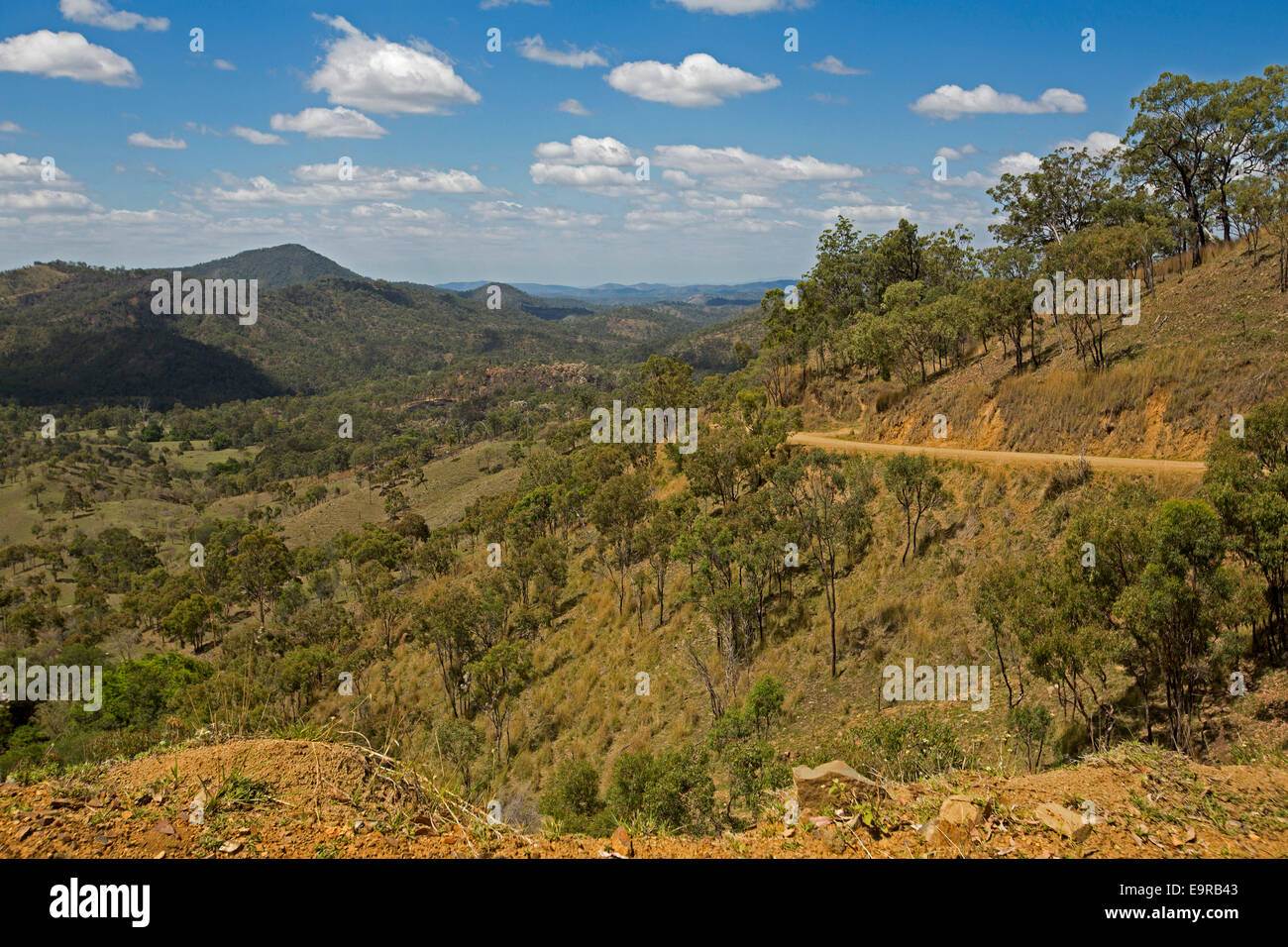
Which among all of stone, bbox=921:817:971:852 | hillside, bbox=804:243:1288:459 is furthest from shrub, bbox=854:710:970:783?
hillside, bbox=804:243:1288:459

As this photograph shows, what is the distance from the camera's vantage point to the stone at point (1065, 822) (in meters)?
5.01

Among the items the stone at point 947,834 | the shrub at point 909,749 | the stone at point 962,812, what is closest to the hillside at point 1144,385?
the shrub at point 909,749

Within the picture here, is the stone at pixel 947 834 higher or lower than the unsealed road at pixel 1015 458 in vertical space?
lower

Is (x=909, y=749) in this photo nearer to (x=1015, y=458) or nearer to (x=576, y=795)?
(x=576, y=795)

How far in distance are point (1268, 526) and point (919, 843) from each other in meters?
9.70

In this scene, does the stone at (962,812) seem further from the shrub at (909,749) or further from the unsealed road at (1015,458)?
the unsealed road at (1015,458)

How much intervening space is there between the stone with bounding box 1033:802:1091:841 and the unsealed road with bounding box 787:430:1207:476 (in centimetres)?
1636

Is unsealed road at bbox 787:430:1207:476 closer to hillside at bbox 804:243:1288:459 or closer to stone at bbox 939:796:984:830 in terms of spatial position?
hillside at bbox 804:243:1288:459

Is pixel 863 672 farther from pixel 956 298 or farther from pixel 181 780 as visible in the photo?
pixel 956 298

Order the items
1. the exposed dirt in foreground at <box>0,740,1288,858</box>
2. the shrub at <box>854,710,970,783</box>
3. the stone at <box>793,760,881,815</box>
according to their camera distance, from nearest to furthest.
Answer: the exposed dirt in foreground at <box>0,740,1288,858</box>, the stone at <box>793,760,881,815</box>, the shrub at <box>854,710,970,783</box>

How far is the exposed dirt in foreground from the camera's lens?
4.31m

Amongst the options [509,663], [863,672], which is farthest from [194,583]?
[863,672]

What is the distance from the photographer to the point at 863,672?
64.9 feet

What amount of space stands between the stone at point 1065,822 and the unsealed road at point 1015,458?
16357 millimetres
